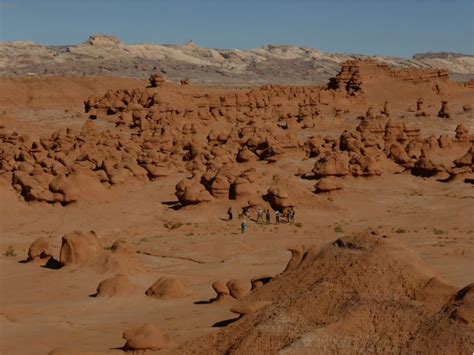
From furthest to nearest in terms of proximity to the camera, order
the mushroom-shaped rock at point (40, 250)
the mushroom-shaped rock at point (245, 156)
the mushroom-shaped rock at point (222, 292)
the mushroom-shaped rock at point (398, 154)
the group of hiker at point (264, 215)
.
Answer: the mushroom-shaped rock at point (245, 156) < the mushroom-shaped rock at point (398, 154) < the group of hiker at point (264, 215) < the mushroom-shaped rock at point (40, 250) < the mushroom-shaped rock at point (222, 292)

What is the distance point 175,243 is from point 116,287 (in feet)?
22.1

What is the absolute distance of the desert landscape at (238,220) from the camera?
7.84m

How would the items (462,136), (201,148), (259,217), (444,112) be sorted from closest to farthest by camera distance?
(259,217)
(201,148)
(462,136)
(444,112)

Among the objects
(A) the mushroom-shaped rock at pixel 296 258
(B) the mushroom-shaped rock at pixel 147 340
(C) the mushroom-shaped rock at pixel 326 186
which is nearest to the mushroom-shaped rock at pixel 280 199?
(C) the mushroom-shaped rock at pixel 326 186

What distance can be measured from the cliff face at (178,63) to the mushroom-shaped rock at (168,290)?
2760 inches

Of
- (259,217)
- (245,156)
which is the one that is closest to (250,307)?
(259,217)

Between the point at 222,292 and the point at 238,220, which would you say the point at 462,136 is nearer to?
the point at 238,220

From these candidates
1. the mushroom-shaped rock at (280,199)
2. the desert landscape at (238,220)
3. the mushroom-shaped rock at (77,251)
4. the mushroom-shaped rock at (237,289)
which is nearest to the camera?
the desert landscape at (238,220)

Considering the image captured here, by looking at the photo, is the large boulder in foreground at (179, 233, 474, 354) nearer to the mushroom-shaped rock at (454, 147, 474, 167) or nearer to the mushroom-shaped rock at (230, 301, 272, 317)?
the mushroom-shaped rock at (230, 301, 272, 317)

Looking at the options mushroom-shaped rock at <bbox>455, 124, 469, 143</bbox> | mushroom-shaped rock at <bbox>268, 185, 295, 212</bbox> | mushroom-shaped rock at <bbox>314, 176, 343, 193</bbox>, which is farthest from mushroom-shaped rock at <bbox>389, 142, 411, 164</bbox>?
mushroom-shaped rock at <bbox>268, 185, 295, 212</bbox>

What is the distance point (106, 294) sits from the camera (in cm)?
1367

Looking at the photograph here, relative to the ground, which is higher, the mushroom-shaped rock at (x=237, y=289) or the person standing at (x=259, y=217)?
the mushroom-shaped rock at (x=237, y=289)

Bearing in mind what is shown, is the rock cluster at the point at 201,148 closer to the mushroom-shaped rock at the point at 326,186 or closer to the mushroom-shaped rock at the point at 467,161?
the mushroom-shaped rock at the point at 326,186

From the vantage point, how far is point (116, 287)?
13.7 m
